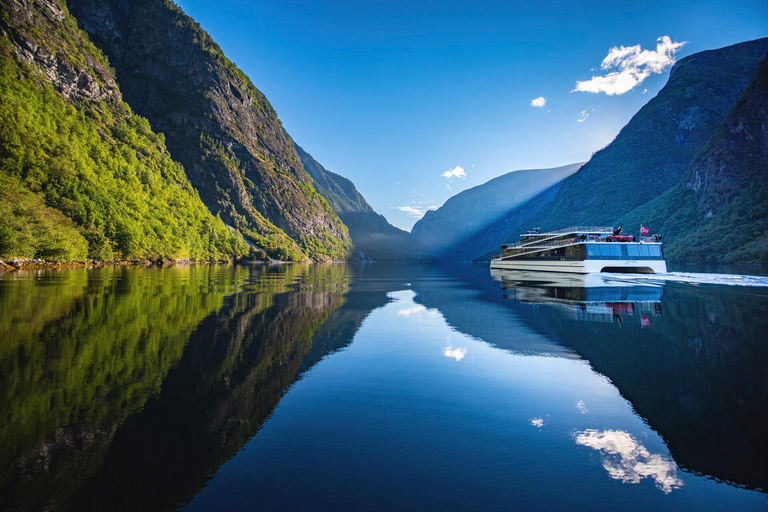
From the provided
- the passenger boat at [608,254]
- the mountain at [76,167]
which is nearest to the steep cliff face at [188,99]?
the mountain at [76,167]

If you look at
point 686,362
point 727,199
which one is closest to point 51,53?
point 686,362

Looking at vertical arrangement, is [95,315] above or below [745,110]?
below

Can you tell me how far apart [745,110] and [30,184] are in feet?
709

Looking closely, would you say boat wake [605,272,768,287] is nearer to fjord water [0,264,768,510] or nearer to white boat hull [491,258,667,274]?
white boat hull [491,258,667,274]

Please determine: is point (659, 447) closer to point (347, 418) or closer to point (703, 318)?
point (347, 418)

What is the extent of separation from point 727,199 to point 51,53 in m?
218

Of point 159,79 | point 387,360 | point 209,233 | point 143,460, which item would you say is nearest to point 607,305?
point 387,360

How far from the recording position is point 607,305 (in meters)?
21.3

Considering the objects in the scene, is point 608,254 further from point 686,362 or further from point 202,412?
point 202,412

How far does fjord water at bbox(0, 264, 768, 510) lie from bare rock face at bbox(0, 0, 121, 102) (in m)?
128

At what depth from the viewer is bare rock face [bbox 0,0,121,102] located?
95750 mm

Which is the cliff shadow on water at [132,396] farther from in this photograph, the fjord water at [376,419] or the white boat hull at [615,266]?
the white boat hull at [615,266]

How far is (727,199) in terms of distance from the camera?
127875 millimetres

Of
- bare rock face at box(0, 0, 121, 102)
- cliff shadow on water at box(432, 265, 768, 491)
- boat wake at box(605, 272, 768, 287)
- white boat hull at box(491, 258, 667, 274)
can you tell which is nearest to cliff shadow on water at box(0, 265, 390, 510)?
cliff shadow on water at box(432, 265, 768, 491)
